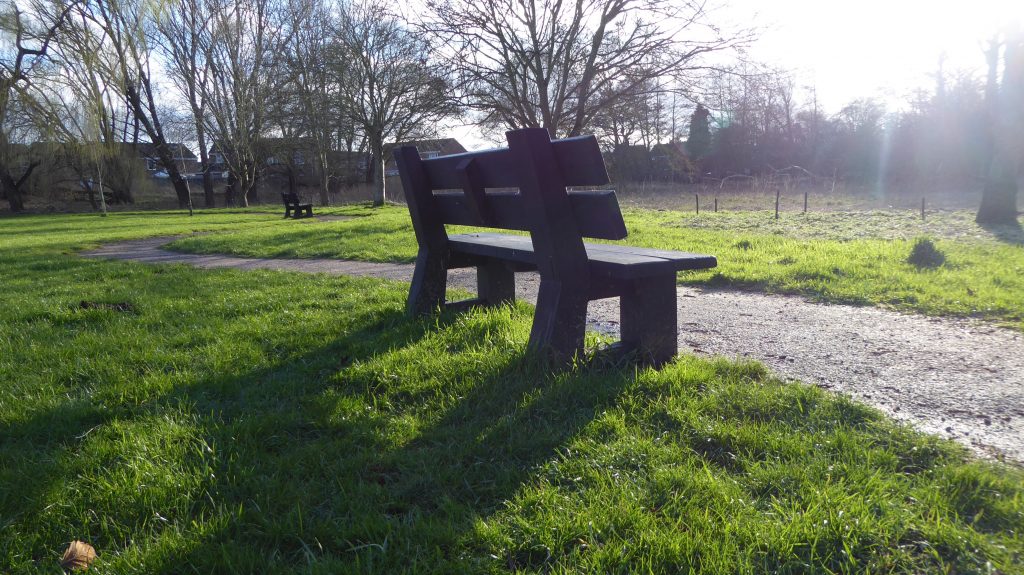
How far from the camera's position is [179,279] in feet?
23.0

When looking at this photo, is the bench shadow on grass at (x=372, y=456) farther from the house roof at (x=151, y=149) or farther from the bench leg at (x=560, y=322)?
the house roof at (x=151, y=149)

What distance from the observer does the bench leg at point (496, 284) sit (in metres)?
4.64

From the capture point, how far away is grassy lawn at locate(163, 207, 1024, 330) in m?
5.06

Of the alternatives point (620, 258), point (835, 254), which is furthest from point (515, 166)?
point (835, 254)

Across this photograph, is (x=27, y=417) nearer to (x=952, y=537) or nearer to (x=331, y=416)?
(x=331, y=416)

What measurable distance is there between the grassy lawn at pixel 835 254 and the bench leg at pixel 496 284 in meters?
2.39

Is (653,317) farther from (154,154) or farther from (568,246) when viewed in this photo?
(154,154)

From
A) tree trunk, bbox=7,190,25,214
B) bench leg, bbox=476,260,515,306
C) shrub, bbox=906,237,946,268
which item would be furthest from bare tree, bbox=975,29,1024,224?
tree trunk, bbox=7,190,25,214

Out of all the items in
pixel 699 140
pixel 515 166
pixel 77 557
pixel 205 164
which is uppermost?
pixel 699 140

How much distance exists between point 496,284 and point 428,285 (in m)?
0.54

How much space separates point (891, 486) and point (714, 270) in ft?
15.5

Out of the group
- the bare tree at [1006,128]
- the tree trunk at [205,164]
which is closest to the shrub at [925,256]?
the bare tree at [1006,128]

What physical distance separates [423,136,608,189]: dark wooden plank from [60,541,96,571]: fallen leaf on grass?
2.32m

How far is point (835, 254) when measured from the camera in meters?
7.51
